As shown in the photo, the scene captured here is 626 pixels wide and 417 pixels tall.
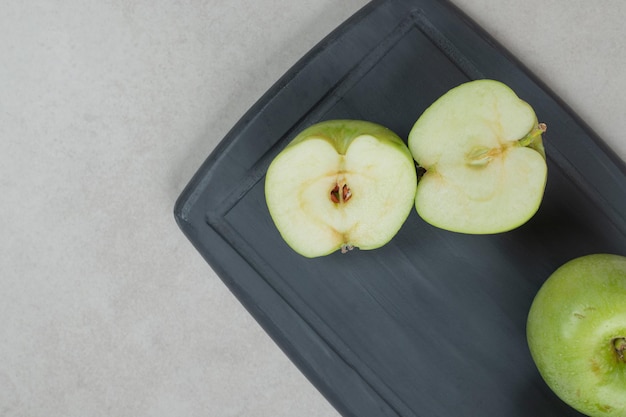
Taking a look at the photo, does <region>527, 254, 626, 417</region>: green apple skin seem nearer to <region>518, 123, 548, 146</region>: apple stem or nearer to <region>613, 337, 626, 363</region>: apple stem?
<region>613, 337, 626, 363</region>: apple stem

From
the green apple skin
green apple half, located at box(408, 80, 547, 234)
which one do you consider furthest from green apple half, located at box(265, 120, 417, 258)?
the green apple skin

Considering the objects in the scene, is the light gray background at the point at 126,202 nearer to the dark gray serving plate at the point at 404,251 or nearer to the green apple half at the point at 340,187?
the dark gray serving plate at the point at 404,251

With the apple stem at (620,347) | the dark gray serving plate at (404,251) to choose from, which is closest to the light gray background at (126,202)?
the dark gray serving plate at (404,251)

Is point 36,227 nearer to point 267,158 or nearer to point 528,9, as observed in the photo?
point 267,158

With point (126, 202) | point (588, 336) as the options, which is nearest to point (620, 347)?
point (588, 336)

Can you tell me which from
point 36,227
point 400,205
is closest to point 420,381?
point 400,205

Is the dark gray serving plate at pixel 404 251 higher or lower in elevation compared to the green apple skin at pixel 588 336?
higher
